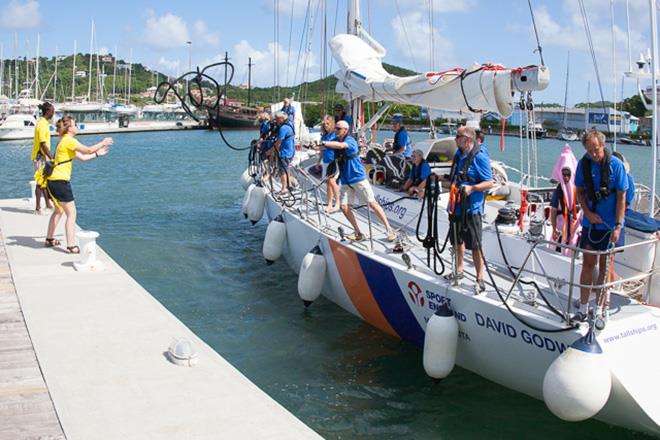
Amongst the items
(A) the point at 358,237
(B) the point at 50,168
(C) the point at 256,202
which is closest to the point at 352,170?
(A) the point at 358,237

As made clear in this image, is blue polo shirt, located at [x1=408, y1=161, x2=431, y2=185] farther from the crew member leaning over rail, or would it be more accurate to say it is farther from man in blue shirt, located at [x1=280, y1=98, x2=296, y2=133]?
man in blue shirt, located at [x1=280, y1=98, x2=296, y2=133]

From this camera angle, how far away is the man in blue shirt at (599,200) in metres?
5.52

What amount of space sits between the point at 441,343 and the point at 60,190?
4676 mm

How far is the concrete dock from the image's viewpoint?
423 centimetres

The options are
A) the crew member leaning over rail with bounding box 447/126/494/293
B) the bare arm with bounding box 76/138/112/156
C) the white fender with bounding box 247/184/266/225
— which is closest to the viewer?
the crew member leaning over rail with bounding box 447/126/494/293

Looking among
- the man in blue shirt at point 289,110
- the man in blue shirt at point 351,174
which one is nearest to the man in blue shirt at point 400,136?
the man in blue shirt at point 351,174

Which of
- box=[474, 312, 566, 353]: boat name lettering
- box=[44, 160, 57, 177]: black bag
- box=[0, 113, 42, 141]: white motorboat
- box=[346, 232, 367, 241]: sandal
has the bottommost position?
box=[474, 312, 566, 353]: boat name lettering

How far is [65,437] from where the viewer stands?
13.3 ft

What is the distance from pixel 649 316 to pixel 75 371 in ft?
14.4

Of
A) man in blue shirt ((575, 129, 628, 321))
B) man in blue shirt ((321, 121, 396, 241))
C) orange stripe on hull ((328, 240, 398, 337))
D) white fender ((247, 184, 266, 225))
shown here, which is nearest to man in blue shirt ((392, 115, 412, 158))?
white fender ((247, 184, 266, 225))

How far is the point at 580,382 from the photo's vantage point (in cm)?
480

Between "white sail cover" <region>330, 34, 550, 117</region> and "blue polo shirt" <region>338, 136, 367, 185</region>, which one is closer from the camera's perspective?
"white sail cover" <region>330, 34, 550, 117</region>

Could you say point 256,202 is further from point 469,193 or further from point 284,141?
point 469,193

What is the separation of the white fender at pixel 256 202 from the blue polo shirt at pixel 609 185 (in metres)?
7.53
